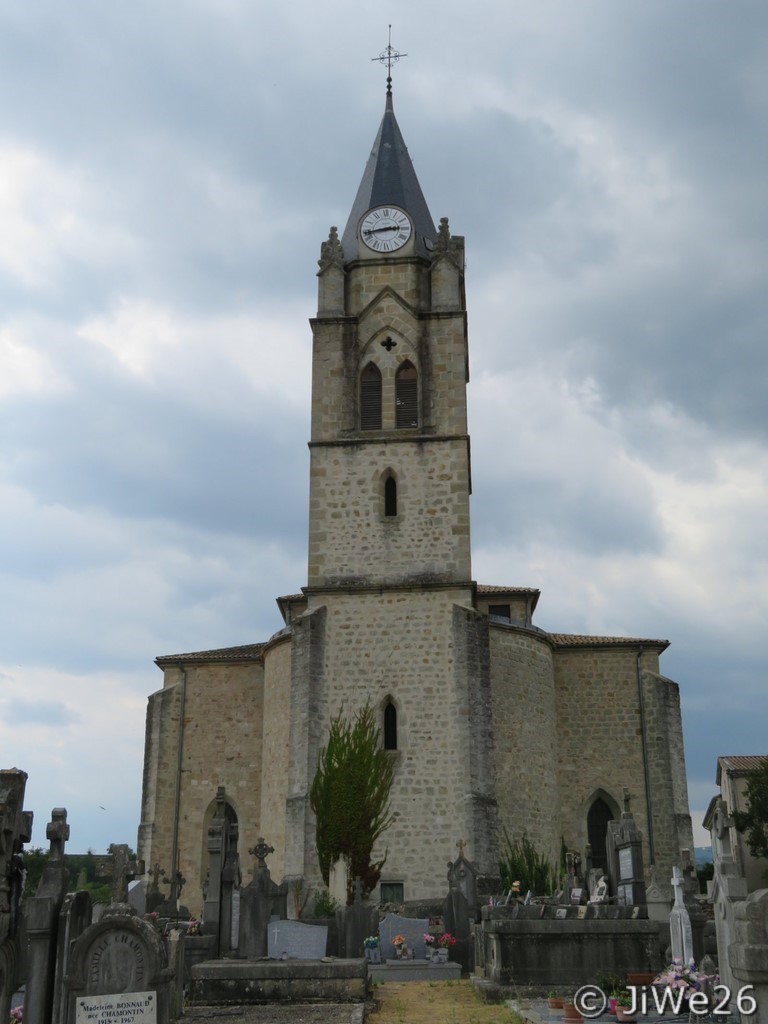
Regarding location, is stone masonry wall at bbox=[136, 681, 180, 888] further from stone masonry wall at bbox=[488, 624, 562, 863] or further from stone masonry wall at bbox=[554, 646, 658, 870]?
stone masonry wall at bbox=[554, 646, 658, 870]

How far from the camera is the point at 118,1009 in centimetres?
888

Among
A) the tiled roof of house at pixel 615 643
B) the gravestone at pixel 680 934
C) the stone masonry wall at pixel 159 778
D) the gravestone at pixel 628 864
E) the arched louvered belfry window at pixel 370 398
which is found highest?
the arched louvered belfry window at pixel 370 398

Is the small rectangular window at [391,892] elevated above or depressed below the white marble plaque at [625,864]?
below

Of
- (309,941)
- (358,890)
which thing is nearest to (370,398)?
(358,890)

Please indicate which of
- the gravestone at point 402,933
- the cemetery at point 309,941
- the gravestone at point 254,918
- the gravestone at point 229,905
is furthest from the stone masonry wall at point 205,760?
the gravestone at point 254,918

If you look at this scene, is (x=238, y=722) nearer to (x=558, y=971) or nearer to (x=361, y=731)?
(x=361, y=731)

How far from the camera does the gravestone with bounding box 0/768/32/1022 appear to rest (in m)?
7.88

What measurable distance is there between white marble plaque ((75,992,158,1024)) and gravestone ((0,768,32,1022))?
0.71 m

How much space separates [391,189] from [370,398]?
7224 mm

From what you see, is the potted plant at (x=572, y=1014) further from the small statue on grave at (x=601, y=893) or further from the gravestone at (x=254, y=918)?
the gravestone at (x=254, y=918)

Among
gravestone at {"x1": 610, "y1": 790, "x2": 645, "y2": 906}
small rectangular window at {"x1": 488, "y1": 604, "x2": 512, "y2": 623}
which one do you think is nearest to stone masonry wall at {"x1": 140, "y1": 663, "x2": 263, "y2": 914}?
small rectangular window at {"x1": 488, "y1": 604, "x2": 512, "y2": 623}

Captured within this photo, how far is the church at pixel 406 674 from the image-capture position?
75.8ft

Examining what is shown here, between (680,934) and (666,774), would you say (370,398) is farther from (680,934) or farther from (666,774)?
(680,934)

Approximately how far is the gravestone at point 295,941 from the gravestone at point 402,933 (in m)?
1.61
